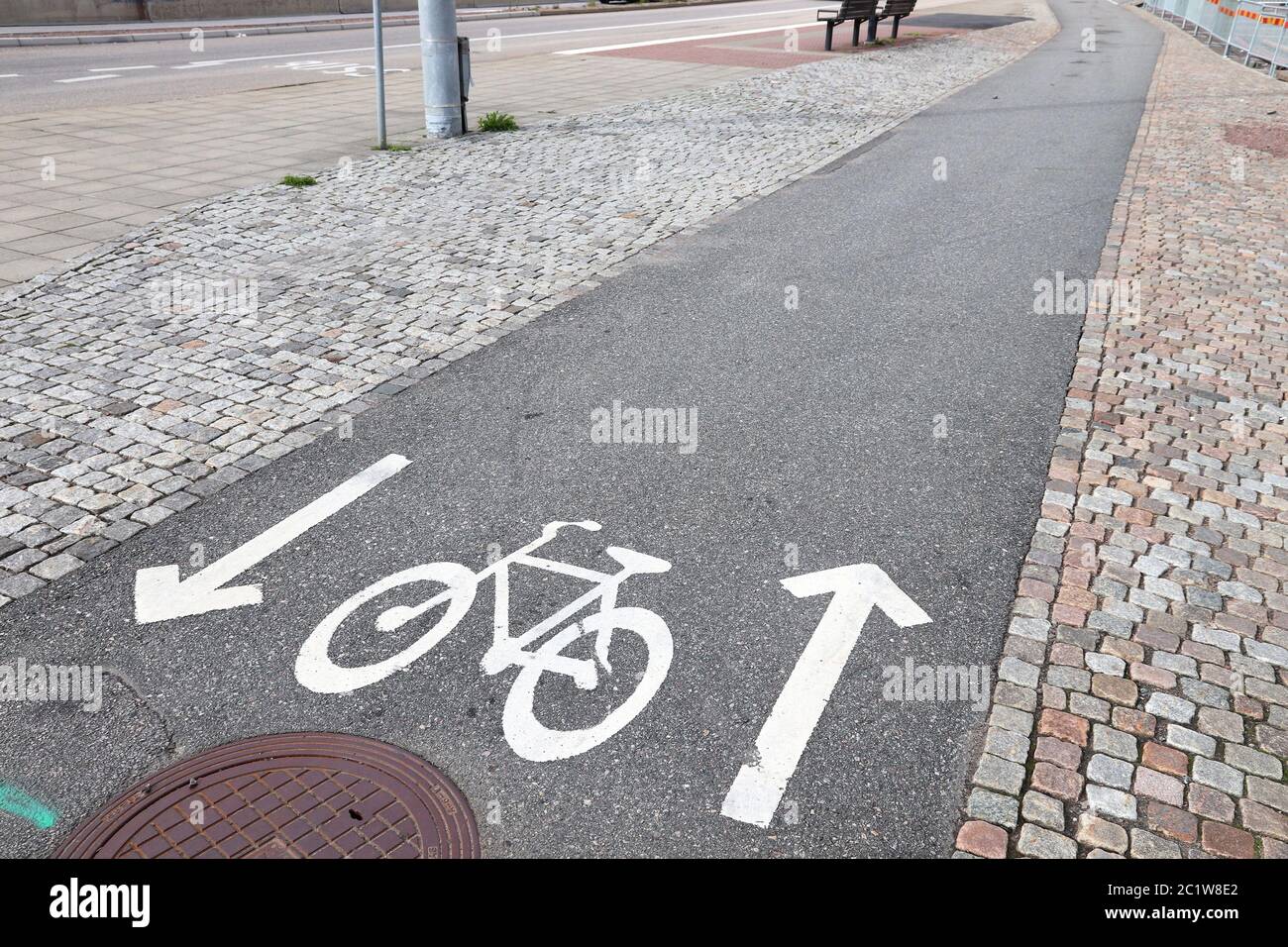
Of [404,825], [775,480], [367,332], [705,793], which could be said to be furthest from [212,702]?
[367,332]

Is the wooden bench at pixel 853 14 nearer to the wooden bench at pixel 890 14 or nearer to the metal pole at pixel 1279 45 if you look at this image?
the wooden bench at pixel 890 14

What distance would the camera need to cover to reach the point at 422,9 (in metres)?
13.7

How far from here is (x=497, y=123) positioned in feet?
49.5

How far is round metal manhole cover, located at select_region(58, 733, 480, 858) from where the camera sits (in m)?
3.35

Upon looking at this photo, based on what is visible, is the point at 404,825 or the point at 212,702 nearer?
the point at 404,825

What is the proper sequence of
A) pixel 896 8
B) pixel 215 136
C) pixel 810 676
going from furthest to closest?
pixel 896 8
pixel 215 136
pixel 810 676

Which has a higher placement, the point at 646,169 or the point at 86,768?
the point at 646,169

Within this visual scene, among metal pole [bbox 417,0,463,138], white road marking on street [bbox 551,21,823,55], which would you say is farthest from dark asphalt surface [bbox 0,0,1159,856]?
white road marking on street [bbox 551,21,823,55]

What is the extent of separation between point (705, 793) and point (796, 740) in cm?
44

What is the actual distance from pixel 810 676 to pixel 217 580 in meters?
2.65

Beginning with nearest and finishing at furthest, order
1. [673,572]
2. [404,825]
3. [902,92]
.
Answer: [404,825] → [673,572] → [902,92]

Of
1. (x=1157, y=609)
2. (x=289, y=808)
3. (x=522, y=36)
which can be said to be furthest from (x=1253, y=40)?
(x=289, y=808)

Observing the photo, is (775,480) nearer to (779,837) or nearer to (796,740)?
(796,740)

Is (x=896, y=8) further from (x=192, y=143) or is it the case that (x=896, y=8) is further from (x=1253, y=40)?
(x=192, y=143)
